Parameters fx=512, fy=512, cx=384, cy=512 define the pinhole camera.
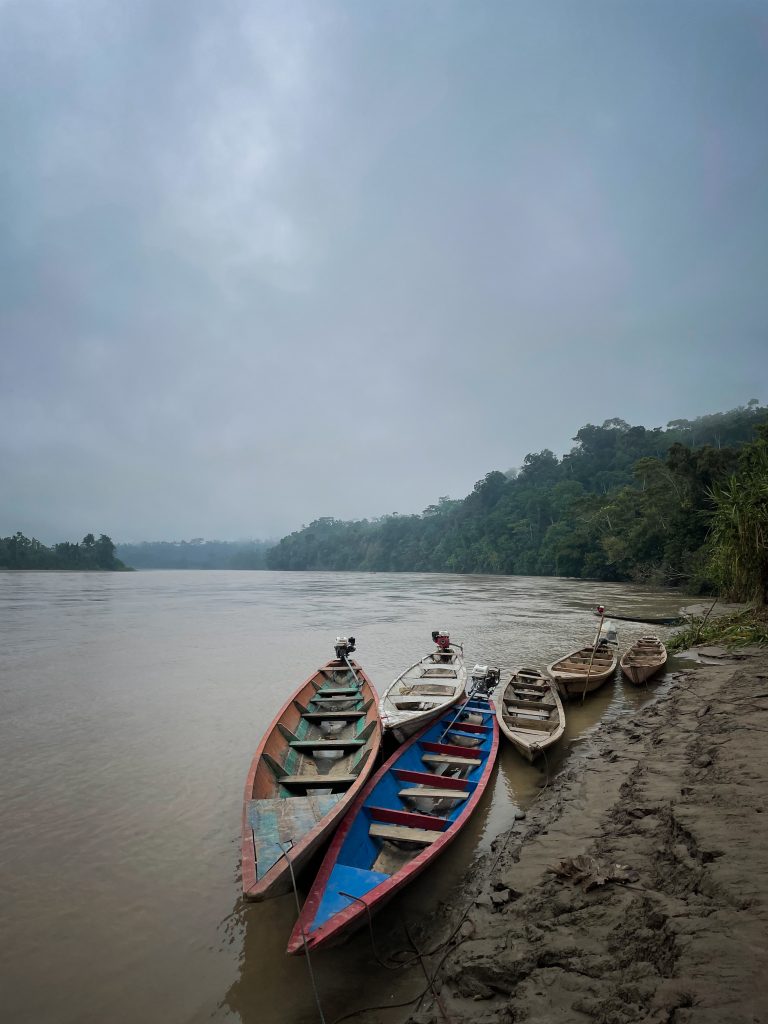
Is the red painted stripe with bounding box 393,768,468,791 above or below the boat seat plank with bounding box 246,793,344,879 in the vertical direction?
below

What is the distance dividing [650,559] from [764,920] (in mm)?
44730

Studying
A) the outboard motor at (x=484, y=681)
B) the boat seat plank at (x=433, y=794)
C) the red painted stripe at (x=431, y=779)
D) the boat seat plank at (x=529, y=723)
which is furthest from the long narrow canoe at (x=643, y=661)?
the boat seat plank at (x=433, y=794)

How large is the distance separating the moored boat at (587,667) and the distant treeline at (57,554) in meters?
98.6

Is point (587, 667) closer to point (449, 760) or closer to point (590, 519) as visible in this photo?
point (449, 760)

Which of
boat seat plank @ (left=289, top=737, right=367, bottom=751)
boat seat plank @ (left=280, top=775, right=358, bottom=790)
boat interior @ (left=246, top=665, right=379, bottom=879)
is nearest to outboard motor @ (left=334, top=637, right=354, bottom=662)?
boat interior @ (left=246, top=665, right=379, bottom=879)

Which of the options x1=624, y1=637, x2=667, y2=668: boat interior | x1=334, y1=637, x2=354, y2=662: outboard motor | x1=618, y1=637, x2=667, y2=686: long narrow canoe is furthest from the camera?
x1=624, y1=637, x2=667, y2=668: boat interior

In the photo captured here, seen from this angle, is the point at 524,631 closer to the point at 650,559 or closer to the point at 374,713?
the point at 374,713

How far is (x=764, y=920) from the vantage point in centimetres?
248

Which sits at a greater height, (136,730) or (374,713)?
(374,713)

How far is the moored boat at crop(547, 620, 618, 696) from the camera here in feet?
31.2

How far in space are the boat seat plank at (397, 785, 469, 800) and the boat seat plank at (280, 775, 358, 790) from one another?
1.88ft

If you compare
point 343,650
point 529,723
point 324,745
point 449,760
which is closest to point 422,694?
point 529,723

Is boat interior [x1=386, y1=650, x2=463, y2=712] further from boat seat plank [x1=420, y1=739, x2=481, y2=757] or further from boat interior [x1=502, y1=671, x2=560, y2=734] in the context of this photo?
boat interior [x1=502, y1=671, x2=560, y2=734]

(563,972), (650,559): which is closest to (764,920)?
(563,972)
